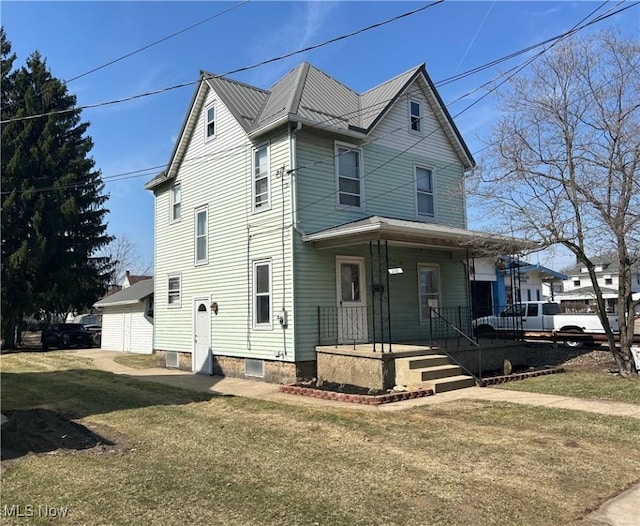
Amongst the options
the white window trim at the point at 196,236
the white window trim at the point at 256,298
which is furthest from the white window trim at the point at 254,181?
the white window trim at the point at 196,236

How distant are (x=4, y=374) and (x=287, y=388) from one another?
1048cm

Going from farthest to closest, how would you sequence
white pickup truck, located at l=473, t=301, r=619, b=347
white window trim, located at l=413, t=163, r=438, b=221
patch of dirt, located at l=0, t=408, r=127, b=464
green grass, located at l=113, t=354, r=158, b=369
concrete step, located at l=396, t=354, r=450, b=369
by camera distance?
white pickup truck, located at l=473, t=301, r=619, b=347 < green grass, located at l=113, t=354, r=158, b=369 < white window trim, located at l=413, t=163, r=438, b=221 < concrete step, located at l=396, t=354, r=450, b=369 < patch of dirt, located at l=0, t=408, r=127, b=464

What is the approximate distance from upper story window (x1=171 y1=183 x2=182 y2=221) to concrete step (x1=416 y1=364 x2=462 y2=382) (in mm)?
10414

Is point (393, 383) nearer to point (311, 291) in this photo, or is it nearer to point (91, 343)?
point (311, 291)

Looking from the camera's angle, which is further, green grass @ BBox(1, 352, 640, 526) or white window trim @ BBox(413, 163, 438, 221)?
white window trim @ BBox(413, 163, 438, 221)

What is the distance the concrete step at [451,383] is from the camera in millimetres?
10719

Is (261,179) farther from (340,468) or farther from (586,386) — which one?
(340,468)

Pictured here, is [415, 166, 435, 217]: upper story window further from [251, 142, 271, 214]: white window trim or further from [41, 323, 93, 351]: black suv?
[41, 323, 93, 351]: black suv

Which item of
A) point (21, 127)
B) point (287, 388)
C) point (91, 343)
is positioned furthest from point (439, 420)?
point (21, 127)

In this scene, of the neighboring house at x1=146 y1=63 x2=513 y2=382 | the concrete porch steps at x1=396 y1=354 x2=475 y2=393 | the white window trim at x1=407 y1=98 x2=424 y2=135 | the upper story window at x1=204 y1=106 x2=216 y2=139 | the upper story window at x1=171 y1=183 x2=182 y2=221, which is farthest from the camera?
the upper story window at x1=171 y1=183 x2=182 y2=221

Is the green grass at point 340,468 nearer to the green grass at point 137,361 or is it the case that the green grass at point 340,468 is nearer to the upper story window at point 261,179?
the upper story window at point 261,179

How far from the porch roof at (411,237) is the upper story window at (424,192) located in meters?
2.11

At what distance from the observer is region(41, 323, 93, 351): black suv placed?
2909 cm

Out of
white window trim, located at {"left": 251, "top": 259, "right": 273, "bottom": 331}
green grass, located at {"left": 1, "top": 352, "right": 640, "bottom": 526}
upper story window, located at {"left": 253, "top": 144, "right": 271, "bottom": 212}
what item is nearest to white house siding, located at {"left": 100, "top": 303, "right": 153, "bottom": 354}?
white window trim, located at {"left": 251, "top": 259, "right": 273, "bottom": 331}
